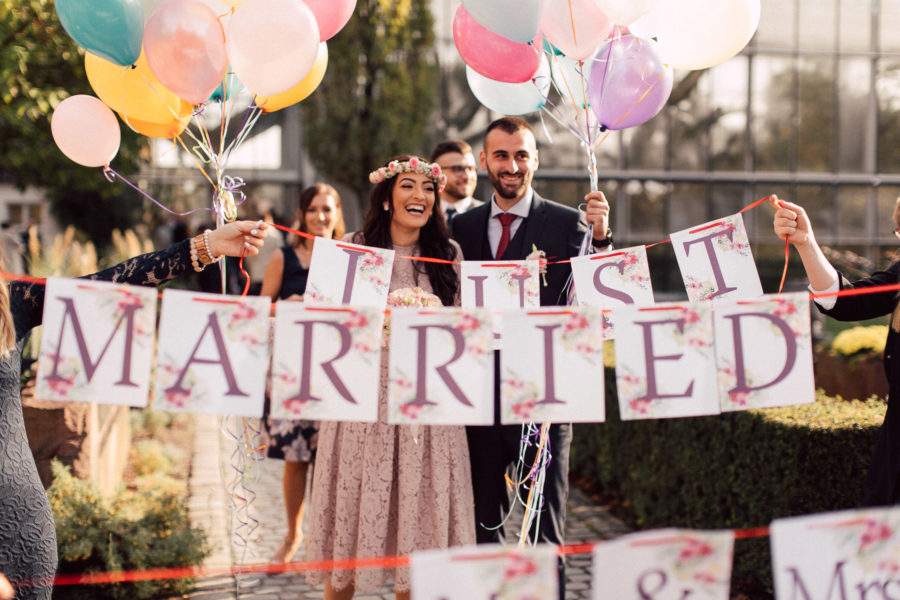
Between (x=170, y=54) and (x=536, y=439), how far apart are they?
220 centimetres

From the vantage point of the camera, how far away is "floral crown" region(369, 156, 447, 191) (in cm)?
339

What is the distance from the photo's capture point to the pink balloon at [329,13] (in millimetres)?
3107

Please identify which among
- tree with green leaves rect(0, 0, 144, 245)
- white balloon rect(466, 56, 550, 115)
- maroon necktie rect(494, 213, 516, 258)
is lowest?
maroon necktie rect(494, 213, 516, 258)

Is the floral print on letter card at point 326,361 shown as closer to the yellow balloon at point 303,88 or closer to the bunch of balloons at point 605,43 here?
the bunch of balloons at point 605,43

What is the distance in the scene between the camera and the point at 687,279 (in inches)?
109

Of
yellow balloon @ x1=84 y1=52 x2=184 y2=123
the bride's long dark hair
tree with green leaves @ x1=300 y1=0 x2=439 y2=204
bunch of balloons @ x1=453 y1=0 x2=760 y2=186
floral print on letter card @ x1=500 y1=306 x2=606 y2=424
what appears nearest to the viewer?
floral print on letter card @ x1=500 y1=306 x2=606 y2=424

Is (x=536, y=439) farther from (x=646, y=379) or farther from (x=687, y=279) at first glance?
(x=646, y=379)

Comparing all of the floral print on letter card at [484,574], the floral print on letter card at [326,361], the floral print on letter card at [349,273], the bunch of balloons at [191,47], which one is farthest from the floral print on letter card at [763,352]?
the bunch of balloons at [191,47]

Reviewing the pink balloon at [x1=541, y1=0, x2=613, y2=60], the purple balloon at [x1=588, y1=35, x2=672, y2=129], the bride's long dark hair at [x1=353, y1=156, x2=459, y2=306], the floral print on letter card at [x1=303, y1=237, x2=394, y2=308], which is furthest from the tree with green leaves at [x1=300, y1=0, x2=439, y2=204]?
the floral print on letter card at [x1=303, y1=237, x2=394, y2=308]

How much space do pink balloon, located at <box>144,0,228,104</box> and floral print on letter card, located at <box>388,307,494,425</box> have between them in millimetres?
1344

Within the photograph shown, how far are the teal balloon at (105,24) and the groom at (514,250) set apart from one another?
1546 millimetres

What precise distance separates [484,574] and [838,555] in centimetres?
79

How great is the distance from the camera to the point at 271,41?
2.70 metres

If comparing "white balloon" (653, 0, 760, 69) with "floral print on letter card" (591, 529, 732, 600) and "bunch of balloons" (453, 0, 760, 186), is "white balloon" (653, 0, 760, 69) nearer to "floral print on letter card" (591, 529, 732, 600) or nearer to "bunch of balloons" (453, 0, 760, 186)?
"bunch of balloons" (453, 0, 760, 186)
